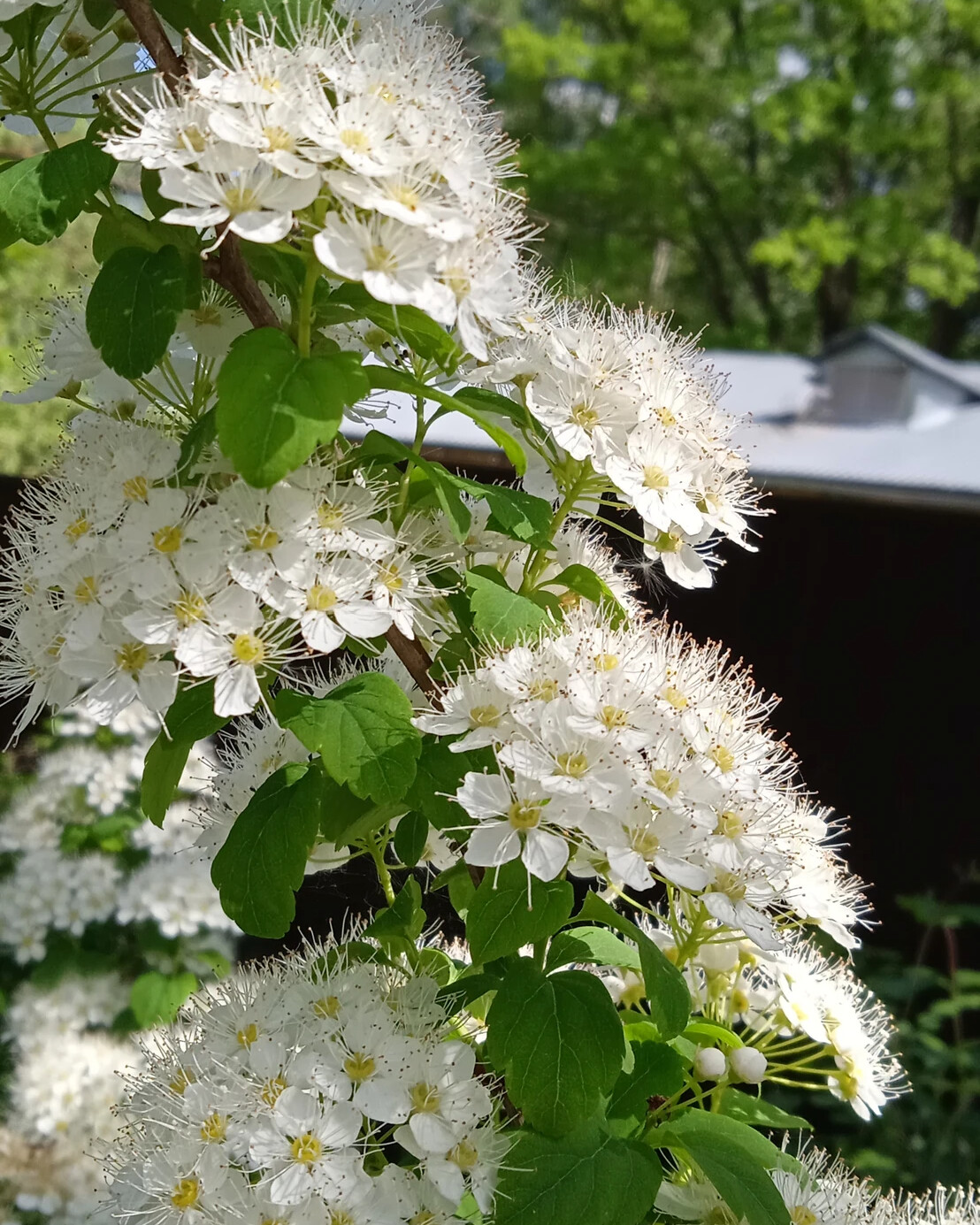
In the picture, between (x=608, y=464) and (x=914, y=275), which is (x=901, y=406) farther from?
(x=608, y=464)

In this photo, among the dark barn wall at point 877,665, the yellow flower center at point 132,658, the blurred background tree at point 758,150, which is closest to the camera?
the yellow flower center at point 132,658

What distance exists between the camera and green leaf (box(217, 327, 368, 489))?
2.68 ft

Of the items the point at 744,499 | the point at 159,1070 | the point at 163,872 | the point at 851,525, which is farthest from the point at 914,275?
the point at 159,1070

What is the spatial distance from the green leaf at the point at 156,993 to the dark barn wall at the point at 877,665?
2669 millimetres

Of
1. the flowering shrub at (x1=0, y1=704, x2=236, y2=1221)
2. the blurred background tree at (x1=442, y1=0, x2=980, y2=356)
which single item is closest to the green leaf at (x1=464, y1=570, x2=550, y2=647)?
the flowering shrub at (x1=0, y1=704, x2=236, y2=1221)

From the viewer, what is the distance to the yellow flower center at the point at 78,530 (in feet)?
3.10

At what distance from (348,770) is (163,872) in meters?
2.07

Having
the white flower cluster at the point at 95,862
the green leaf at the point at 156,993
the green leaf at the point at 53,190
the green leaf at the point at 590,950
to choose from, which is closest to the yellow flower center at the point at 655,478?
the green leaf at the point at 590,950

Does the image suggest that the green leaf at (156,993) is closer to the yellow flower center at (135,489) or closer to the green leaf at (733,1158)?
the green leaf at (733,1158)

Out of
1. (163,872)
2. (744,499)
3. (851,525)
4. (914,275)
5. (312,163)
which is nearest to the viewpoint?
(312,163)

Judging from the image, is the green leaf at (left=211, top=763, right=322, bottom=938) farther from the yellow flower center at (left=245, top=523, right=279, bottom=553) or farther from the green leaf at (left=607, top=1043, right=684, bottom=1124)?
the green leaf at (left=607, top=1043, right=684, bottom=1124)

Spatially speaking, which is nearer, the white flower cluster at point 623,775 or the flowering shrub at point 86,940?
the white flower cluster at point 623,775

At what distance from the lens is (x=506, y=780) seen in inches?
34.8

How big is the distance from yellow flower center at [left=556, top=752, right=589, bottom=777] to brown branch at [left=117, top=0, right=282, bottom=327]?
0.44 metres
